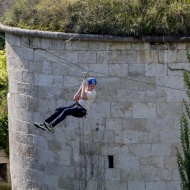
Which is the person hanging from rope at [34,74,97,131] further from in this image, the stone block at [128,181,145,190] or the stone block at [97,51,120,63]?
the stone block at [128,181,145,190]

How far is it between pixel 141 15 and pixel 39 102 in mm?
2851

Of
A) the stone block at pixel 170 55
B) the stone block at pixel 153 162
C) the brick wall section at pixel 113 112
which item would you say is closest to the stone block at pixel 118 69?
the brick wall section at pixel 113 112

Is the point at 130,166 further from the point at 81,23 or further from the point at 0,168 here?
the point at 0,168

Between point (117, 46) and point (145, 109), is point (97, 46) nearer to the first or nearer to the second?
point (117, 46)

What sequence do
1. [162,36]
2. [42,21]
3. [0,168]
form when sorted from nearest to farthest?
[162,36] → [42,21] → [0,168]

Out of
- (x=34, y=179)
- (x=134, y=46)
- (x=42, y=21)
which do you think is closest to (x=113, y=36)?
(x=134, y=46)

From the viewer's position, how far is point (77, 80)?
18047mm

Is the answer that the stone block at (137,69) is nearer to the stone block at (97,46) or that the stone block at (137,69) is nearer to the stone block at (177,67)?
the stone block at (177,67)

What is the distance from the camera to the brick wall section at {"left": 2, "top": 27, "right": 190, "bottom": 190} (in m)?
17.6

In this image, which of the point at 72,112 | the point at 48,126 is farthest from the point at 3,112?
the point at 72,112

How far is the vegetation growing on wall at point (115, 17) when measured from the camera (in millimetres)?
17406

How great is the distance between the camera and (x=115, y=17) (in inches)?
699

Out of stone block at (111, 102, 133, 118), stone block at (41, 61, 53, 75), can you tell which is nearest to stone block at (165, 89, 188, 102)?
stone block at (111, 102, 133, 118)

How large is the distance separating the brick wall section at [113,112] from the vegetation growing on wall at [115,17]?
0.27m
